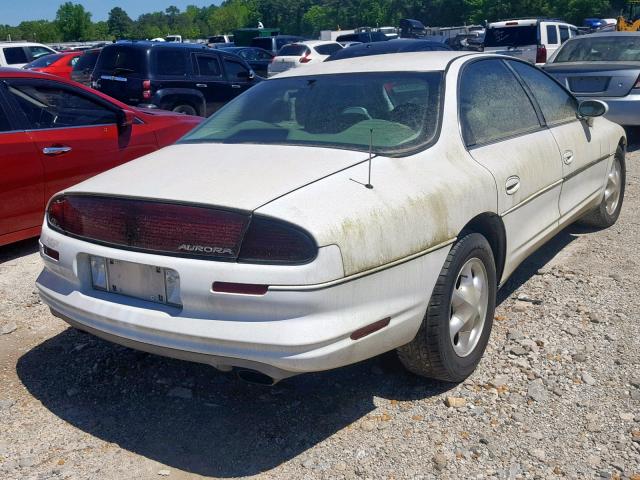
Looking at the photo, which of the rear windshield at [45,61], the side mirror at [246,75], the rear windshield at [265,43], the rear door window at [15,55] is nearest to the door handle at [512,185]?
the side mirror at [246,75]

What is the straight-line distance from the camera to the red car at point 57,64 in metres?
18.4

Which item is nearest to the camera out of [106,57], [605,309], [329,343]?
[329,343]

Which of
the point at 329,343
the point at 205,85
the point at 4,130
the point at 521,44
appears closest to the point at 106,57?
the point at 205,85

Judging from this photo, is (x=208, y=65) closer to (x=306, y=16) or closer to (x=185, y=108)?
(x=185, y=108)

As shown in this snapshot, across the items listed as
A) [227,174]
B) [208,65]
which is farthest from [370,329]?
[208,65]

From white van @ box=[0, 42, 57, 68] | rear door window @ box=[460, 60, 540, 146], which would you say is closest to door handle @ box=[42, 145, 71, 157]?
rear door window @ box=[460, 60, 540, 146]

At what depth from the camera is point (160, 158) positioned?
373cm

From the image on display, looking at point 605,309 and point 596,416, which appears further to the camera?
point 605,309

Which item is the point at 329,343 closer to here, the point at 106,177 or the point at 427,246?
the point at 427,246

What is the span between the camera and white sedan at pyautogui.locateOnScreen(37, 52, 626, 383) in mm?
2756

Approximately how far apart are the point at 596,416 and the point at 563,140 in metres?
2.07

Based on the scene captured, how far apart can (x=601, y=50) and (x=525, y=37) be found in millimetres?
8862

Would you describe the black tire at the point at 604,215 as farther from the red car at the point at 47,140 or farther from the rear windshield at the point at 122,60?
the rear windshield at the point at 122,60

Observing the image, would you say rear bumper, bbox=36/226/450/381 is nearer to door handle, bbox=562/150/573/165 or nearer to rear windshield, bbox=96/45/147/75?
door handle, bbox=562/150/573/165
